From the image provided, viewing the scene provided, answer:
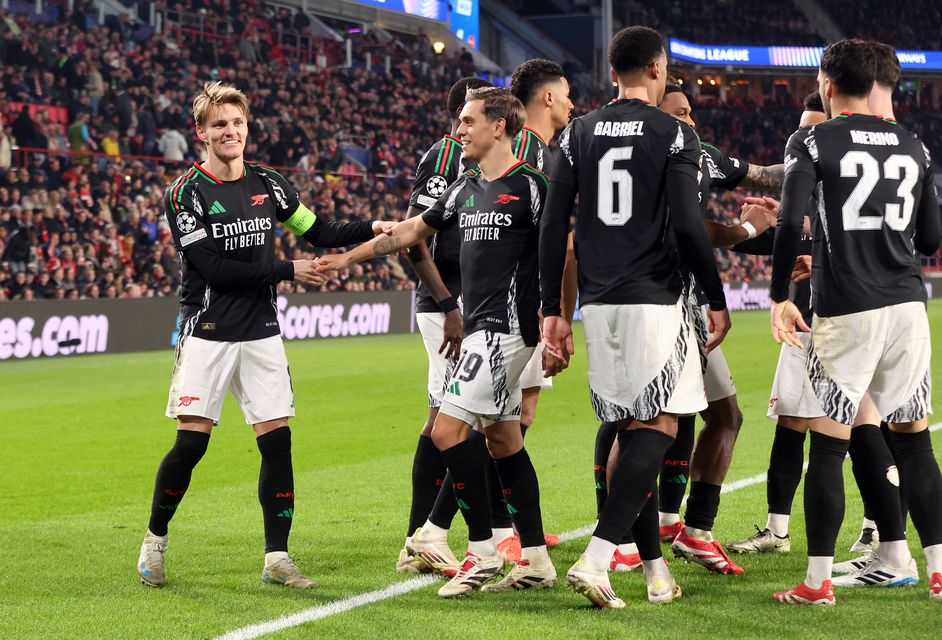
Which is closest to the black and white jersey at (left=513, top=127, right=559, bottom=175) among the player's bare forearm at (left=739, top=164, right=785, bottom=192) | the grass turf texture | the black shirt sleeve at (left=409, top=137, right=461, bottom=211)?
the black shirt sleeve at (left=409, top=137, right=461, bottom=211)

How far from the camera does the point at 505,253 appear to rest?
16.2ft

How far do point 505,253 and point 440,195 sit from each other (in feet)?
2.66

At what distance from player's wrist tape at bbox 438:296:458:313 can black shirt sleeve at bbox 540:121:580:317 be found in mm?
Answer: 836

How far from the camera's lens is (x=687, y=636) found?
418 cm

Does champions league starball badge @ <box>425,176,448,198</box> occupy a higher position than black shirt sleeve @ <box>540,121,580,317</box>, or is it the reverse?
champions league starball badge @ <box>425,176,448,198</box>

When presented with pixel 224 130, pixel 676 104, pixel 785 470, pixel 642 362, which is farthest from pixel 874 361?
pixel 224 130

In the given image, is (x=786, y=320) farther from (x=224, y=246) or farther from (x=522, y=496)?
(x=224, y=246)

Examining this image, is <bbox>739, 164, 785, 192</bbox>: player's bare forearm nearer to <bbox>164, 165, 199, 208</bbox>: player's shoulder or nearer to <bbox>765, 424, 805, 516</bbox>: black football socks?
<bbox>765, 424, 805, 516</bbox>: black football socks

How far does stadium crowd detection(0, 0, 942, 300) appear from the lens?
19.2 m

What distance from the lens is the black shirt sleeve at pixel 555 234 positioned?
15.2 ft

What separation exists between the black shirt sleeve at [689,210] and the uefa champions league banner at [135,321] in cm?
1175

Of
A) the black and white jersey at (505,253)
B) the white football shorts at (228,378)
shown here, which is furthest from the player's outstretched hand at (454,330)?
the white football shorts at (228,378)

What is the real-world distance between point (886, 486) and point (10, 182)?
1732 centimetres

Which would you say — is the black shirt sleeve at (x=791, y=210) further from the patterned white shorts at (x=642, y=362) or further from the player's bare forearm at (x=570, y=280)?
the player's bare forearm at (x=570, y=280)
